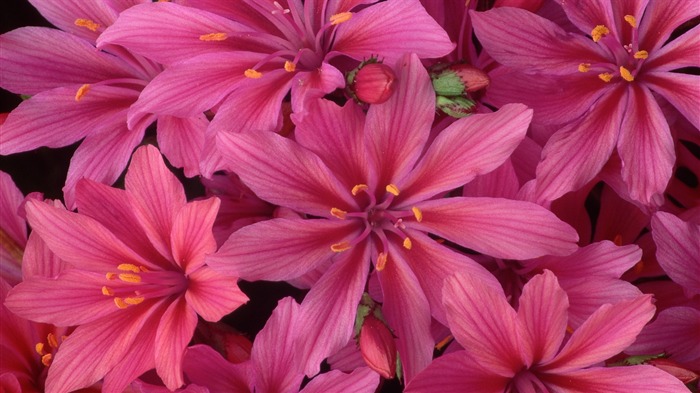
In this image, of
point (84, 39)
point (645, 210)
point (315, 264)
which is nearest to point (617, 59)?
point (645, 210)

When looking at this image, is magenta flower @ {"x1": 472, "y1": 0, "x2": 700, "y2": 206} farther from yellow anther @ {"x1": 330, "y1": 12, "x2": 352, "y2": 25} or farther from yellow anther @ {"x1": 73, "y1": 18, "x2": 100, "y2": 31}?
yellow anther @ {"x1": 73, "y1": 18, "x2": 100, "y2": 31}

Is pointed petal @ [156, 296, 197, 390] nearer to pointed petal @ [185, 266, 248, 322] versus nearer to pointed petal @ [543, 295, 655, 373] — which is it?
pointed petal @ [185, 266, 248, 322]

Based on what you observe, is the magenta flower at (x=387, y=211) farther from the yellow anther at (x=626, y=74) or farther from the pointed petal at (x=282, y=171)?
the yellow anther at (x=626, y=74)

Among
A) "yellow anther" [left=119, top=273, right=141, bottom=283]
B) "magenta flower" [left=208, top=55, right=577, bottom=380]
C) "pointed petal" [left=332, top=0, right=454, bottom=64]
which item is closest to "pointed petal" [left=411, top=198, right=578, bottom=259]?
"magenta flower" [left=208, top=55, right=577, bottom=380]

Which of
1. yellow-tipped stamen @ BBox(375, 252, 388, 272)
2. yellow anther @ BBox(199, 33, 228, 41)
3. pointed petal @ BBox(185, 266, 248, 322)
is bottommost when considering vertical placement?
pointed petal @ BBox(185, 266, 248, 322)

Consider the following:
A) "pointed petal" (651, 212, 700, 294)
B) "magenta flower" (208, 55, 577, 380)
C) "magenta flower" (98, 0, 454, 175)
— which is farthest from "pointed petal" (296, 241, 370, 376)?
"pointed petal" (651, 212, 700, 294)

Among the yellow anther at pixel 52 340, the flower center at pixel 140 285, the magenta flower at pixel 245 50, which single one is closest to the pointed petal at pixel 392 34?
the magenta flower at pixel 245 50

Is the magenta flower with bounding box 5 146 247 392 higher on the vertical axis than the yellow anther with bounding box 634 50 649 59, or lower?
lower

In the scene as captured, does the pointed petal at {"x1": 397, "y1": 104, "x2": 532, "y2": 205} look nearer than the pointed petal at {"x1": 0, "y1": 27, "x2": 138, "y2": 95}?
Yes

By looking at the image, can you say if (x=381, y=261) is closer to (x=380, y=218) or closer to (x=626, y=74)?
(x=380, y=218)
